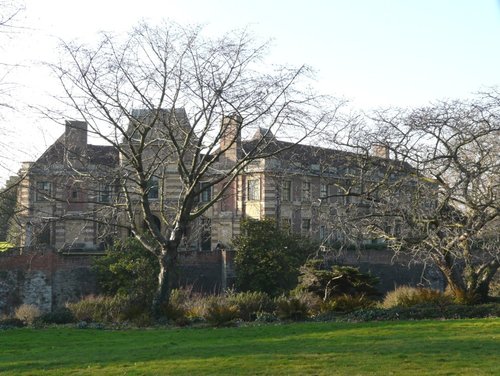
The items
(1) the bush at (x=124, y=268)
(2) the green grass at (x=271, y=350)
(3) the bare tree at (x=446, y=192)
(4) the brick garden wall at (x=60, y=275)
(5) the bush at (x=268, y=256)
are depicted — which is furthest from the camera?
(5) the bush at (x=268, y=256)

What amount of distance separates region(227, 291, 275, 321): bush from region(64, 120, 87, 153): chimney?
19.5 feet

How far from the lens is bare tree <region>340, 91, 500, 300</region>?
1777cm

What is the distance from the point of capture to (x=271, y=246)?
35.2 m

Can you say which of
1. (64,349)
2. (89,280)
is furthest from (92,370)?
(89,280)

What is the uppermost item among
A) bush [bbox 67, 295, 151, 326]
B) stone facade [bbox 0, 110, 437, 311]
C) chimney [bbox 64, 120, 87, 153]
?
chimney [bbox 64, 120, 87, 153]

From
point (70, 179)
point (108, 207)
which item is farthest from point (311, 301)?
point (70, 179)

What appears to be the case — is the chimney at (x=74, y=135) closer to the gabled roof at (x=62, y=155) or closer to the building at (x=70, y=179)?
the building at (x=70, y=179)

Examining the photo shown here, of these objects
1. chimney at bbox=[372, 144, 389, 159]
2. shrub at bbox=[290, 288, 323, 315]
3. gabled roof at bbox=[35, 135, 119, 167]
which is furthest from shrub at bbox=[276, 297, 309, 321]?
gabled roof at bbox=[35, 135, 119, 167]

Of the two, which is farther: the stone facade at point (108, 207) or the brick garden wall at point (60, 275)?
the brick garden wall at point (60, 275)

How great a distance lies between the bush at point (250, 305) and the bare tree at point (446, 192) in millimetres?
3305

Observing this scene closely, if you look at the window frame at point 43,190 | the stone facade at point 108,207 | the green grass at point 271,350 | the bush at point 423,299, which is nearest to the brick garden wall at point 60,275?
the stone facade at point 108,207

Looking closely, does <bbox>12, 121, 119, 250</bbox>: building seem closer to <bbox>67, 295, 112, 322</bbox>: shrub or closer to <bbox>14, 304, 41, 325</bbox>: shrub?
<bbox>67, 295, 112, 322</bbox>: shrub

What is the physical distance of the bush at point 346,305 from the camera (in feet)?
63.7

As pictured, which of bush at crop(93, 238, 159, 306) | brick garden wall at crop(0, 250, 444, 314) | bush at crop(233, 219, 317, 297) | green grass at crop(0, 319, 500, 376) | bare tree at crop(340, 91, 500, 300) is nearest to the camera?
green grass at crop(0, 319, 500, 376)
